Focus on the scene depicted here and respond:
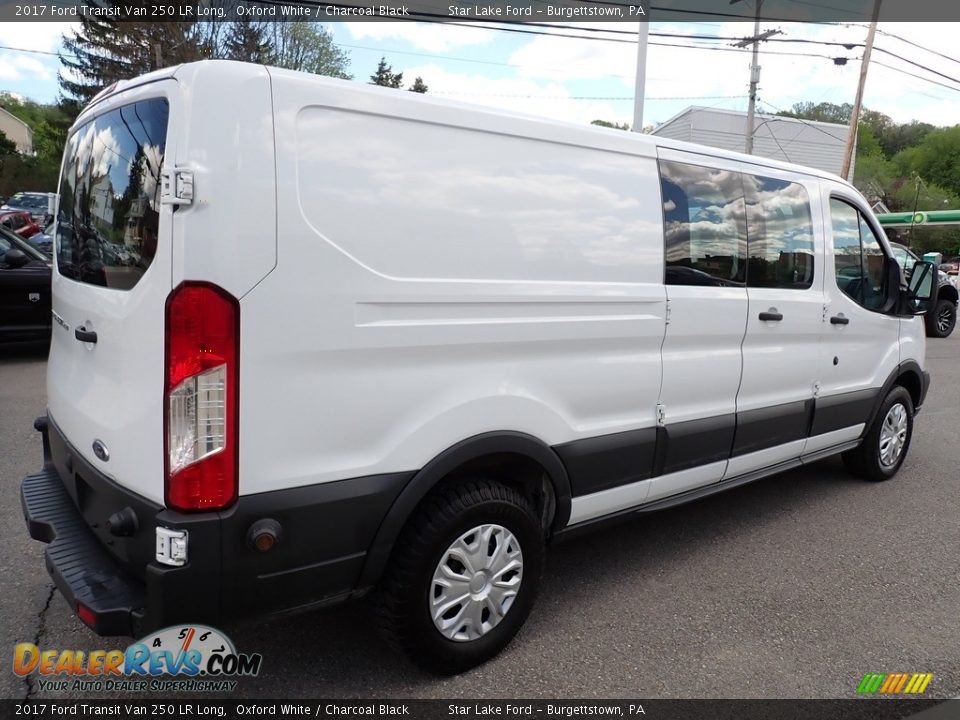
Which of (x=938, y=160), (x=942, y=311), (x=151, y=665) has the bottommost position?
(x=151, y=665)

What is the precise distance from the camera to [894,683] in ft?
9.23

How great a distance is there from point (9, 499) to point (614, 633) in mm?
3548

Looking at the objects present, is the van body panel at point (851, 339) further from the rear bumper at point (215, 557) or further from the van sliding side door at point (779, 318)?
the rear bumper at point (215, 557)

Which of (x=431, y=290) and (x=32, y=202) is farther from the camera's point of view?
(x=32, y=202)

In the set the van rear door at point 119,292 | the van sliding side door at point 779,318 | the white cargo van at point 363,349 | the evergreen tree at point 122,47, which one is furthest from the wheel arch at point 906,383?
the evergreen tree at point 122,47

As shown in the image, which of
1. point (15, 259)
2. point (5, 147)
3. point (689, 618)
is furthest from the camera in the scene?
point (5, 147)

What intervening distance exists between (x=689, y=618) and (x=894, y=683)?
2.63ft

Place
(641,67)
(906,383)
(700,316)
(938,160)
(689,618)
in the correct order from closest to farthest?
(689,618)
(700,316)
(906,383)
(641,67)
(938,160)

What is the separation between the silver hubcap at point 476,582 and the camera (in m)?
2.62

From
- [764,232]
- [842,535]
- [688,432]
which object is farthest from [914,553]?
[764,232]

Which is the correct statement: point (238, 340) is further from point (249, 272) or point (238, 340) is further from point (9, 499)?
point (9, 499)

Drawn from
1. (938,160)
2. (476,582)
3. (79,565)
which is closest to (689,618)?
(476,582)

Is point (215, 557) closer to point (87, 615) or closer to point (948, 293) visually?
point (87, 615)

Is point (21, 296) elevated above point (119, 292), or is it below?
below
